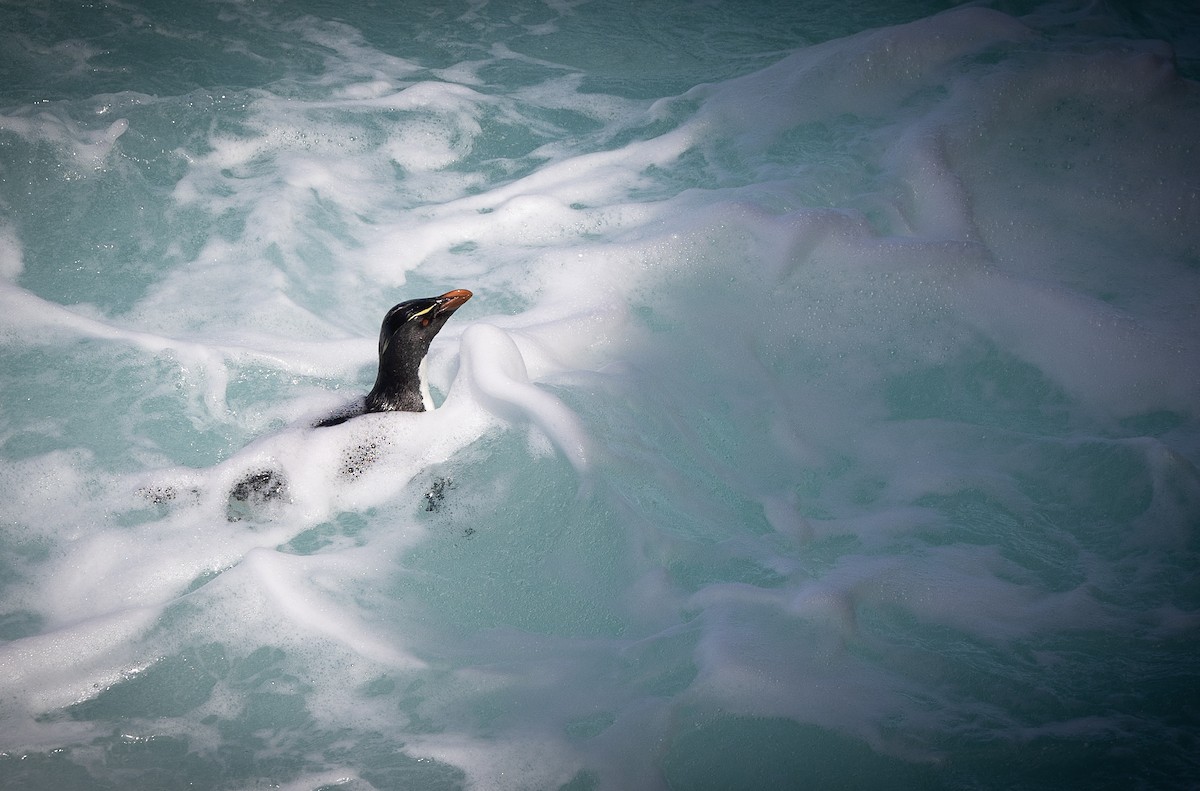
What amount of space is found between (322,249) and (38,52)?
2.89 m

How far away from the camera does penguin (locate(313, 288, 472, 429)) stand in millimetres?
3002

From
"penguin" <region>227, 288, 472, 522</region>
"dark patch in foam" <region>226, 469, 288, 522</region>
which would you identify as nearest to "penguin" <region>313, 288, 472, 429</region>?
"penguin" <region>227, 288, 472, 522</region>

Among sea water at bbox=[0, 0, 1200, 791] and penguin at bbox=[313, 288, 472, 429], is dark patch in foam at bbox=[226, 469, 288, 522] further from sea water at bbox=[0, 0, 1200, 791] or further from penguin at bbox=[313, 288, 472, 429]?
penguin at bbox=[313, 288, 472, 429]

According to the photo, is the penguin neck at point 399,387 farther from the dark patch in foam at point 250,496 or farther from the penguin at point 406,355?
the dark patch in foam at point 250,496

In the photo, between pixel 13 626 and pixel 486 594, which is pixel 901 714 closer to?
pixel 486 594

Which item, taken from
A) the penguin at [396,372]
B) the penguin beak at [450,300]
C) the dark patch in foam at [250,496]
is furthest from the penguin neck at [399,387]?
the dark patch in foam at [250,496]

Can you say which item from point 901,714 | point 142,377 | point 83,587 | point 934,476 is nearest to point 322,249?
point 142,377

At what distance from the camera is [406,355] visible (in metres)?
3.06

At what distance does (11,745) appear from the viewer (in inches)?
92.5

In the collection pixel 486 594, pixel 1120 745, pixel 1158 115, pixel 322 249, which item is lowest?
pixel 1120 745

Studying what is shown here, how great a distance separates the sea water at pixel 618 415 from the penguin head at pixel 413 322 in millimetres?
293

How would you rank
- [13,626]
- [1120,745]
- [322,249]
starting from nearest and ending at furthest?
[1120,745], [13,626], [322,249]

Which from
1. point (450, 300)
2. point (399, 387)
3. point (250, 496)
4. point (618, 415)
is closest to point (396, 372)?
point (399, 387)

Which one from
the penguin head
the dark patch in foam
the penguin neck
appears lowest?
the dark patch in foam
